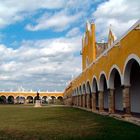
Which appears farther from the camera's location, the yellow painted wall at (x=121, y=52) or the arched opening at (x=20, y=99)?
the arched opening at (x=20, y=99)

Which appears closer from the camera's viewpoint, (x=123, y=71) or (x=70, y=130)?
(x=70, y=130)

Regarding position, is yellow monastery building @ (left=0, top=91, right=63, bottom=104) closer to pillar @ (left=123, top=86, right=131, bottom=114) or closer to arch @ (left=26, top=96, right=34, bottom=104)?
arch @ (left=26, top=96, right=34, bottom=104)

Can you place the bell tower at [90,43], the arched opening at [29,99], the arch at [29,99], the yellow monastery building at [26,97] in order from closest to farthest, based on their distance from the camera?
the bell tower at [90,43] → the yellow monastery building at [26,97] → the arch at [29,99] → the arched opening at [29,99]

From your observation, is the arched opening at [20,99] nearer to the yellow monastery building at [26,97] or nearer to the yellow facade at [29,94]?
the yellow monastery building at [26,97]

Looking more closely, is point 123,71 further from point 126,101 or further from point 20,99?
point 20,99

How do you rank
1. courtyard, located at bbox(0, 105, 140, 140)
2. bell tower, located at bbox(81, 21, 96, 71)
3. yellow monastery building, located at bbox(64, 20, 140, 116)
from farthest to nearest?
1. bell tower, located at bbox(81, 21, 96, 71)
2. yellow monastery building, located at bbox(64, 20, 140, 116)
3. courtyard, located at bbox(0, 105, 140, 140)

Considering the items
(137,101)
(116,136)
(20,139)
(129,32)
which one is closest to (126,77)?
(129,32)

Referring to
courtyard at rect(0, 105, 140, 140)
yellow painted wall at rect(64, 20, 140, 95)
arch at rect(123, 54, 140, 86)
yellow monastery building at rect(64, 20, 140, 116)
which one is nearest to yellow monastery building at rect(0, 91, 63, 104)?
yellow monastery building at rect(64, 20, 140, 116)

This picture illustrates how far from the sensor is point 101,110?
976 inches

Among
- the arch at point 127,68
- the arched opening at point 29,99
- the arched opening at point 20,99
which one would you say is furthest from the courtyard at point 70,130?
the arched opening at point 29,99

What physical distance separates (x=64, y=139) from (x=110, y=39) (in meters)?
27.8

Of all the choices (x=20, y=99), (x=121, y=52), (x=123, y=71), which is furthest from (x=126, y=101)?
(x=20, y=99)

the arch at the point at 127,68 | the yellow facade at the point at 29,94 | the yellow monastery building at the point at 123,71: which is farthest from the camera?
the yellow facade at the point at 29,94

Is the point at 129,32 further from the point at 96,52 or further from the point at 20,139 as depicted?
the point at 96,52
